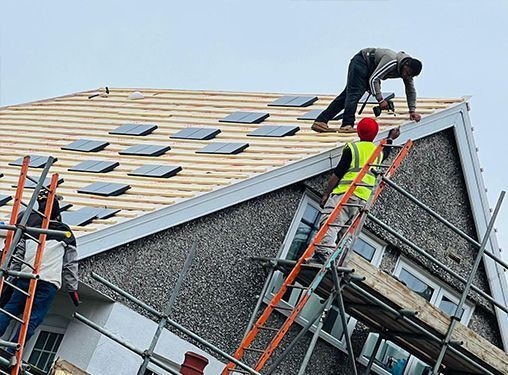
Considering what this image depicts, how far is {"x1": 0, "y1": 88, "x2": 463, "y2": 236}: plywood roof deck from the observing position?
1414 centimetres

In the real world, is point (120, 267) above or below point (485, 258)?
below

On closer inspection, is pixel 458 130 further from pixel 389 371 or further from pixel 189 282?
pixel 189 282

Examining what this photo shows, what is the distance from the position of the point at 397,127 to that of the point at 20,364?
6.30m

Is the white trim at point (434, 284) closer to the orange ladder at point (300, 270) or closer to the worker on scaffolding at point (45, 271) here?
the orange ladder at point (300, 270)

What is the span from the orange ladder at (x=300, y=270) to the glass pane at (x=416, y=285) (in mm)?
2296

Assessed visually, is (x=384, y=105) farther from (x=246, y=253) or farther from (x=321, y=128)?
(x=246, y=253)

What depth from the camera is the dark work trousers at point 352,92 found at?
16.2m

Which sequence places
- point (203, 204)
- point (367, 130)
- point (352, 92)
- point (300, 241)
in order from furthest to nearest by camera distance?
1. point (352, 92)
2. point (300, 241)
3. point (367, 130)
4. point (203, 204)

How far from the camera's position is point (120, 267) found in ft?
42.7

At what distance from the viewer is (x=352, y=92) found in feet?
53.4

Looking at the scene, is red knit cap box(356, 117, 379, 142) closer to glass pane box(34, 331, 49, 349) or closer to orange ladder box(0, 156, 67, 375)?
glass pane box(34, 331, 49, 349)

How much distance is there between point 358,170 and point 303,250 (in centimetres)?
138

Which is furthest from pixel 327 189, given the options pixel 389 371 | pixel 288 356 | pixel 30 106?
pixel 30 106

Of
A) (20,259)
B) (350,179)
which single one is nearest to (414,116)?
(350,179)
